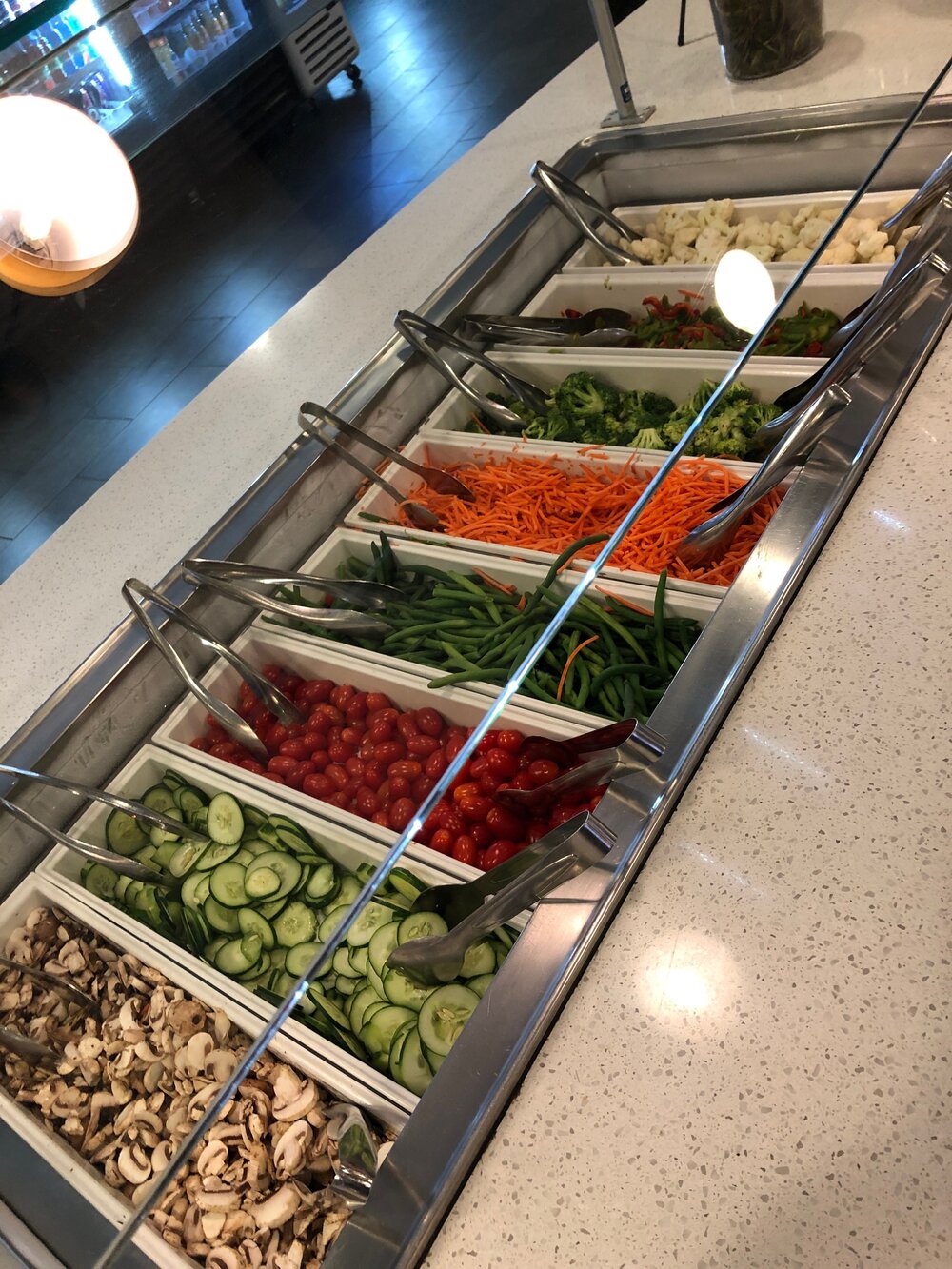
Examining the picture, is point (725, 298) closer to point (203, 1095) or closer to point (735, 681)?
point (735, 681)

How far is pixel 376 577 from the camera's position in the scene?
1.07 meters

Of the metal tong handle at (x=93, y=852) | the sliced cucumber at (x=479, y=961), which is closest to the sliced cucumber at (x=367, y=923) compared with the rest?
the sliced cucumber at (x=479, y=961)

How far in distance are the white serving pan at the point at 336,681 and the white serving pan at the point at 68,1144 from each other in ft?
0.58

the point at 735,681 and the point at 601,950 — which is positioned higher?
the point at 735,681

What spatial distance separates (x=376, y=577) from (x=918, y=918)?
66cm

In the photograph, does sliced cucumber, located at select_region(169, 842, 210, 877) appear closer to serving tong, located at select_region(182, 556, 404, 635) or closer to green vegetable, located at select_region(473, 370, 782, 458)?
serving tong, located at select_region(182, 556, 404, 635)

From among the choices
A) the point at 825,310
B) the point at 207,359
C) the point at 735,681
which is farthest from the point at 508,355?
the point at 207,359

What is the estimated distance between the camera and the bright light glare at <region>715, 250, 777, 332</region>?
1.00 m

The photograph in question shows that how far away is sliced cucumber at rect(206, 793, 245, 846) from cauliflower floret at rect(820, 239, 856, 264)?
0.88 meters

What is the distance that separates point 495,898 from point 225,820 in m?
0.34

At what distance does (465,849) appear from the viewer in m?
0.80

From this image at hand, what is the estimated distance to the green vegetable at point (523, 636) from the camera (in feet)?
2.82

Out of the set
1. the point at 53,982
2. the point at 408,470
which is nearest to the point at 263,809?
the point at 53,982

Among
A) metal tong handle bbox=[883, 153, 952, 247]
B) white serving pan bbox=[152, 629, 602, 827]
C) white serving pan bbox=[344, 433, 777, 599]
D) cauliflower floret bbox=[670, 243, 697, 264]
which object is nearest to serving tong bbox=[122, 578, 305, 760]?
white serving pan bbox=[152, 629, 602, 827]
